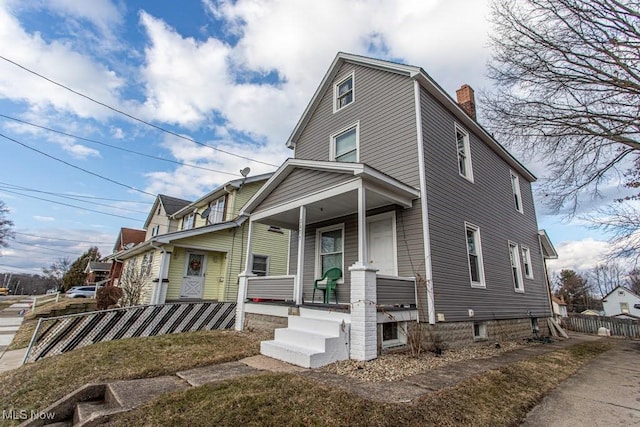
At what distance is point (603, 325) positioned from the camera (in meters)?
15.8

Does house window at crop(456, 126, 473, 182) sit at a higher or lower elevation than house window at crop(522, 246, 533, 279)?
higher

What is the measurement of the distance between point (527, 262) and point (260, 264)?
11481 millimetres

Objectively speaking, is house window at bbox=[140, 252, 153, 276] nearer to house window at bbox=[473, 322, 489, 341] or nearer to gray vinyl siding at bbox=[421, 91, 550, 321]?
gray vinyl siding at bbox=[421, 91, 550, 321]

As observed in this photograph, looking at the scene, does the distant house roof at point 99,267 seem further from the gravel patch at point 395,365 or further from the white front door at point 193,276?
the gravel patch at point 395,365

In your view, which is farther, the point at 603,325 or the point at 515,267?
the point at 603,325

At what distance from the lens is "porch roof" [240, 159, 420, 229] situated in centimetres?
606

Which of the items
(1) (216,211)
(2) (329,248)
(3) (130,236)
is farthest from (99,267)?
(2) (329,248)

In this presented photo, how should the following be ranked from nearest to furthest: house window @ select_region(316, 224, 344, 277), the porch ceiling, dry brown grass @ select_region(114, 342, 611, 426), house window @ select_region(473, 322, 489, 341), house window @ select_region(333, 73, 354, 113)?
dry brown grass @ select_region(114, 342, 611, 426) → the porch ceiling → house window @ select_region(473, 322, 489, 341) → house window @ select_region(316, 224, 344, 277) → house window @ select_region(333, 73, 354, 113)

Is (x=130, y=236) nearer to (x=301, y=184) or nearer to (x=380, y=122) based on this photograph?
(x=301, y=184)

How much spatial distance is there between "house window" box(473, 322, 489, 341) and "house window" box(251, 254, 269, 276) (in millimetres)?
9311

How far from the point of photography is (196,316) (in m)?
8.23

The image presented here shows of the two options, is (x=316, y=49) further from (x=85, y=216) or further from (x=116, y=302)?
(x=85, y=216)

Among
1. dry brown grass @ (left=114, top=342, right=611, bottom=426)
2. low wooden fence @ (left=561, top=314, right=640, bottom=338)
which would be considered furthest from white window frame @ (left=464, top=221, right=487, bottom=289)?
low wooden fence @ (left=561, top=314, right=640, bottom=338)

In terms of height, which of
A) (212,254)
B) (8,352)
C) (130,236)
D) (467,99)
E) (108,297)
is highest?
(467,99)
